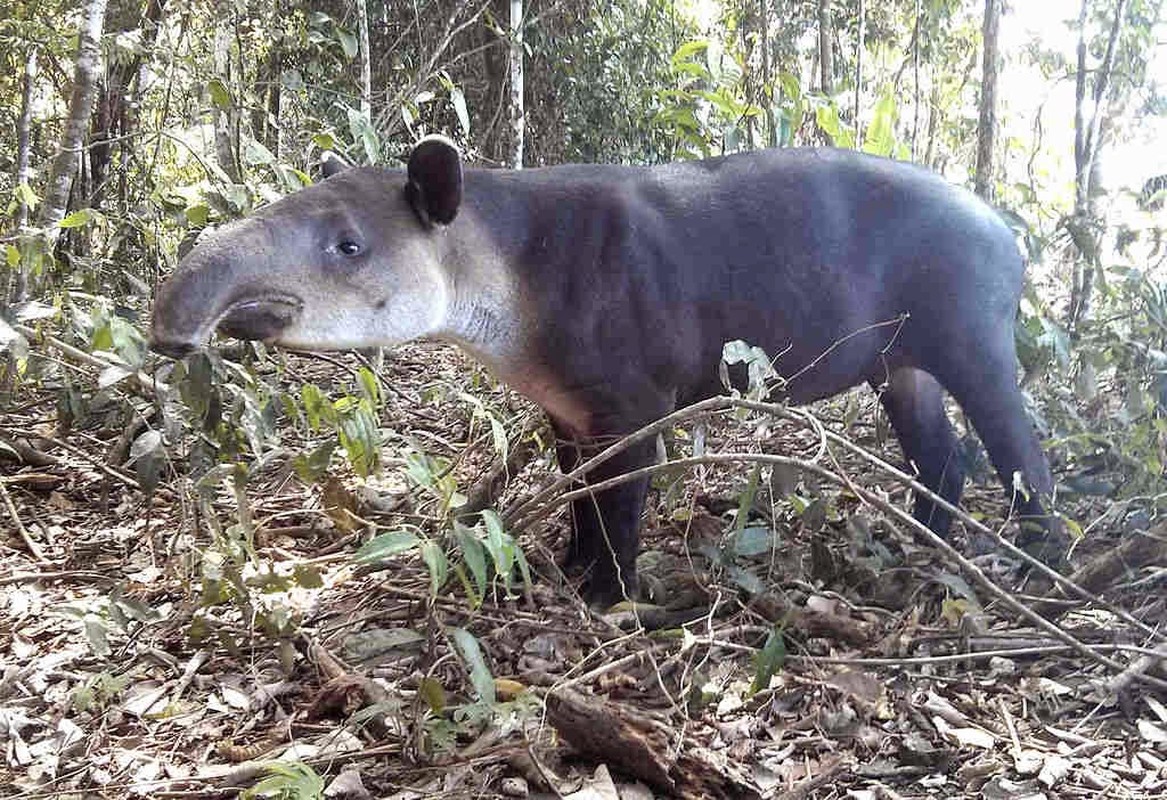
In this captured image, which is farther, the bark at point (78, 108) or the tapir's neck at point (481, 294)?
the bark at point (78, 108)

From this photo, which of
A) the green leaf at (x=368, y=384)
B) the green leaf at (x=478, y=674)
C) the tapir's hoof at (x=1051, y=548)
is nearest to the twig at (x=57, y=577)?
the green leaf at (x=368, y=384)

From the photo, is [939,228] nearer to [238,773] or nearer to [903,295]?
[903,295]

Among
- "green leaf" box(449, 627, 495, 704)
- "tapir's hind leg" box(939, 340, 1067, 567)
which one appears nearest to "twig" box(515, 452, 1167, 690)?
"green leaf" box(449, 627, 495, 704)

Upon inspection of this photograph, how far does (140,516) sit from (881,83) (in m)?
8.32

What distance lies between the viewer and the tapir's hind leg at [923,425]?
4.70 m

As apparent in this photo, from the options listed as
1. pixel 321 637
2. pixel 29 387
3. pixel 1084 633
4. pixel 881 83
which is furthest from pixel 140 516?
pixel 881 83

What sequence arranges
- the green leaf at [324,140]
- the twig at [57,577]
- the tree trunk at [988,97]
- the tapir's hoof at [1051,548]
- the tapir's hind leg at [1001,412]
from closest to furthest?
the twig at [57,577] → the tapir's hoof at [1051,548] → the tapir's hind leg at [1001,412] → the green leaf at [324,140] → the tree trunk at [988,97]

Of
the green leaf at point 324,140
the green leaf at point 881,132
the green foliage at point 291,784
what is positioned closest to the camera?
the green foliage at point 291,784

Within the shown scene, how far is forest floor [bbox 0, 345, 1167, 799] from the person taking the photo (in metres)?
2.67

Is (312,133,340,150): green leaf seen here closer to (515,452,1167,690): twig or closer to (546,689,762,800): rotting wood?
(515,452,1167,690): twig

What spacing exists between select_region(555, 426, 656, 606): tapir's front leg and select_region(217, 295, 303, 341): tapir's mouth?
39.6 inches

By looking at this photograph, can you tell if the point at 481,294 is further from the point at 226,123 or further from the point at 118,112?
the point at 118,112

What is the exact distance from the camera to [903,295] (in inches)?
165

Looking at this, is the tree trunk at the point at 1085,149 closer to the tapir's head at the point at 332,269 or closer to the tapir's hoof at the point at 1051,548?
the tapir's hoof at the point at 1051,548
